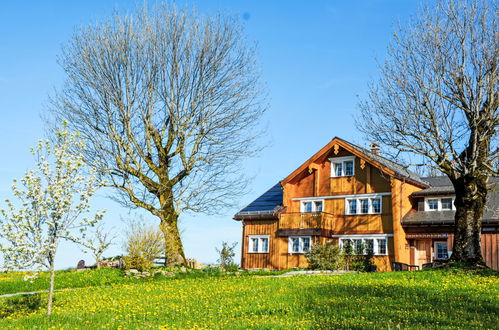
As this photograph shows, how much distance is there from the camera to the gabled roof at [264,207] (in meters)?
36.8

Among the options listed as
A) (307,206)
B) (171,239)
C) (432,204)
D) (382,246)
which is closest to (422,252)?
(382,246)

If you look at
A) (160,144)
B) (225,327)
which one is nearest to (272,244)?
(160,144)

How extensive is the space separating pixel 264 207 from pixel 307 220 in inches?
175

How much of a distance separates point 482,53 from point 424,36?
8.88ft

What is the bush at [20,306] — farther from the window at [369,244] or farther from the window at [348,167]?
the window at [348,167]

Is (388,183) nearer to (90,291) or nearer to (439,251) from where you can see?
(439,251)

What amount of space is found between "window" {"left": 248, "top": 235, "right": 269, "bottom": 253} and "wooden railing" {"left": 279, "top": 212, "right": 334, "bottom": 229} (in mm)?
1822

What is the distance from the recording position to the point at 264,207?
38.1m

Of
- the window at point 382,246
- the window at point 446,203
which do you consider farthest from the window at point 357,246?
the window at point 446,203

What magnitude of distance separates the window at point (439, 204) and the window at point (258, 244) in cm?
1103

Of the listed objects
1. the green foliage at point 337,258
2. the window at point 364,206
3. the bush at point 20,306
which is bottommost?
the bush at point 20,306

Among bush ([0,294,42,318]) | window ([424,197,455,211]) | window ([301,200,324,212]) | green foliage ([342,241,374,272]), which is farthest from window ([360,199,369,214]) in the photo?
bush ([0,294,42,318])

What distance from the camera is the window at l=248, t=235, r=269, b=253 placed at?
36.5 meters

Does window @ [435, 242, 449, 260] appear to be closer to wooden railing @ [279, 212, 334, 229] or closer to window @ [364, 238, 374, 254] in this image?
window @ [364, 238, 374, 254]
